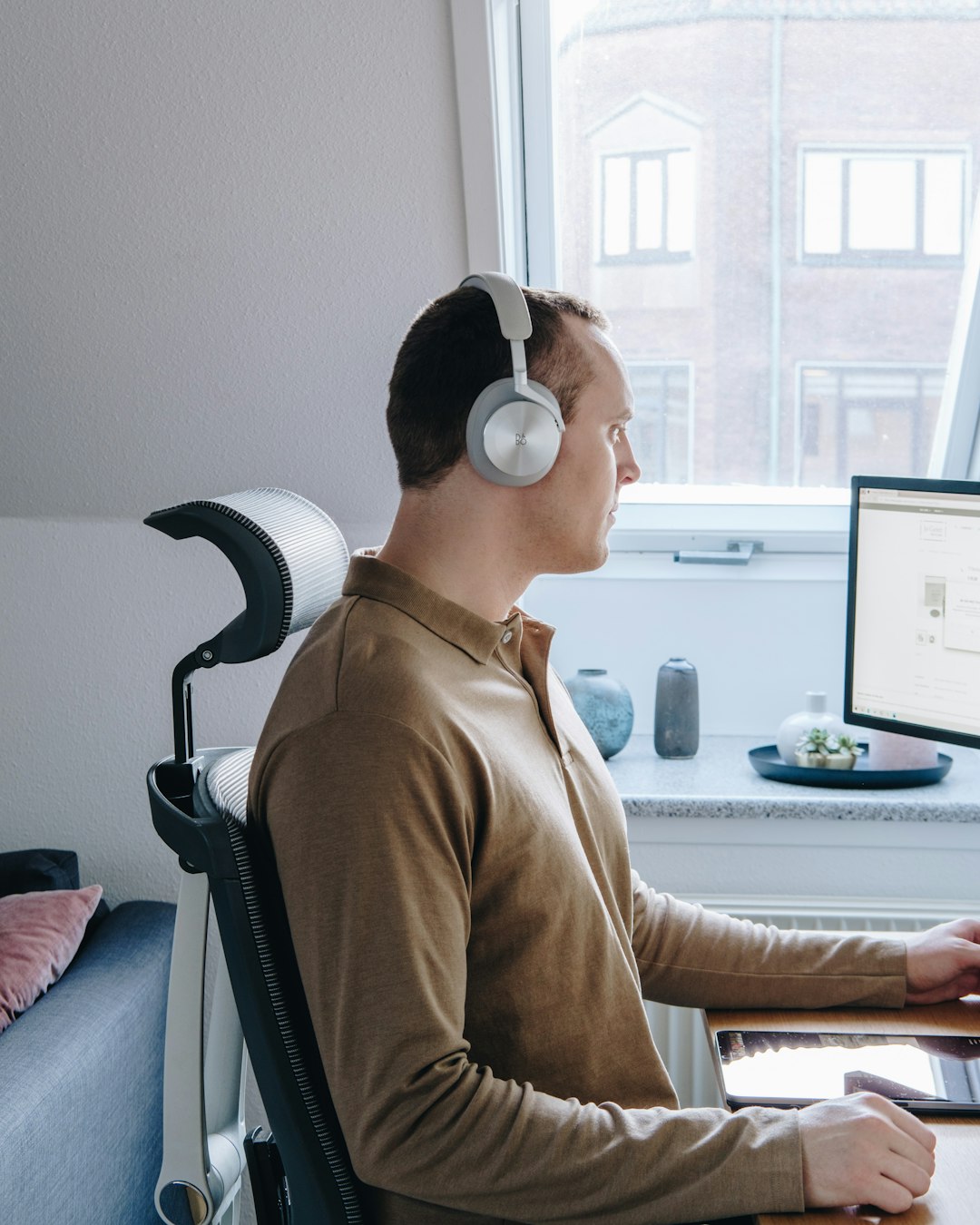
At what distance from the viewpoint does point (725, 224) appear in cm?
206

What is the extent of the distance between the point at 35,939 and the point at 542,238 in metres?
1.35

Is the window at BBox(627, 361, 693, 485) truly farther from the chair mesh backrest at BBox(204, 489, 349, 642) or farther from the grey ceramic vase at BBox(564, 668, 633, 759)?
the chair mesh backrest at BBox(204, 489, 349, 642)

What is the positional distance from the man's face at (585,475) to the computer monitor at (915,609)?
2.00ft

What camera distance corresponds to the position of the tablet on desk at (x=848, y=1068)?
989 millimetres

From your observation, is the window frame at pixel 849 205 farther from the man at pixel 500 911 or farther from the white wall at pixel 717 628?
the man at pixel 500 911

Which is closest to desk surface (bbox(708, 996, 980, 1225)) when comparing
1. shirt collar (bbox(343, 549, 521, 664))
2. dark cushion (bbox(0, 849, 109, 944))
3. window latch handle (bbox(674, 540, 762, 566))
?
shirt collar (bbox(343, 549, 521, 664))

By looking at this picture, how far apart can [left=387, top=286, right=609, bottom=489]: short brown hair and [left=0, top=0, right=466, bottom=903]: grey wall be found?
0.66 metres

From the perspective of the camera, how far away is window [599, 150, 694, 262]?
2021 millimetres

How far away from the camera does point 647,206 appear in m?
2.06

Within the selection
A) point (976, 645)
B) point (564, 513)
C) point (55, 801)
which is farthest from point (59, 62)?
point (976, 645)

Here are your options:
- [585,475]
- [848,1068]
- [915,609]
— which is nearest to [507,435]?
[585,475]

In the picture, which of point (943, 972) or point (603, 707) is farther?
point (603, 707)

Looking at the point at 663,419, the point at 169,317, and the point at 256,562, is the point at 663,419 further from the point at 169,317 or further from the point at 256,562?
the point at 256,562

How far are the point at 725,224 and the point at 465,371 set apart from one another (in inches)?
45.2
